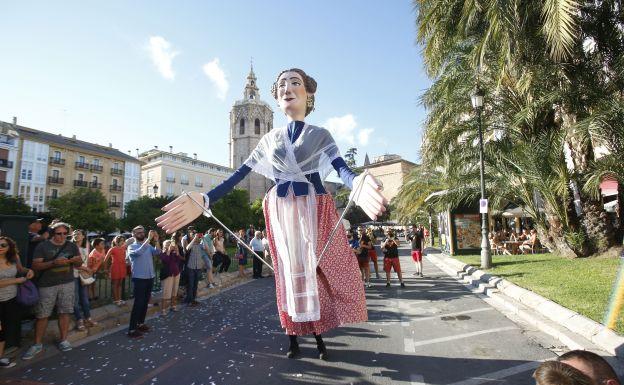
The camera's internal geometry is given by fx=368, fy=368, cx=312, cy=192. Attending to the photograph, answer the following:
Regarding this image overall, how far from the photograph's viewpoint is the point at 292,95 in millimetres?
3678

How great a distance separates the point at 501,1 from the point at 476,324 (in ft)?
23.8

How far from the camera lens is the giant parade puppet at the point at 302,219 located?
318 centimetres

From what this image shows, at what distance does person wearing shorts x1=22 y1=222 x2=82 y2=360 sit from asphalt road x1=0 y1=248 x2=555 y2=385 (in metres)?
0.45

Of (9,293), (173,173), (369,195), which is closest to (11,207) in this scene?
(9,293)

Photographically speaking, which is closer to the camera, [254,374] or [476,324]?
[254,374]

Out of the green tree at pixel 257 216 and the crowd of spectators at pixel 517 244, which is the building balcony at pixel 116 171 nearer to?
the green tree at pixel 257 216

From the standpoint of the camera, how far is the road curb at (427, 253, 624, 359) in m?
3.81

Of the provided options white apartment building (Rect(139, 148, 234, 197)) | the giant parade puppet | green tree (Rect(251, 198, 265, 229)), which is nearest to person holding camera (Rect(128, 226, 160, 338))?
the giant parade puppet

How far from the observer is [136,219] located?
34.8 metres

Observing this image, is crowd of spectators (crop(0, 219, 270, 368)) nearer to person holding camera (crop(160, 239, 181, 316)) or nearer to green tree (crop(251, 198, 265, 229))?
person holding camera (crop(160, 239, 181, 316))

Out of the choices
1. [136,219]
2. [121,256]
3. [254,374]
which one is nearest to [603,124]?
[254,374]

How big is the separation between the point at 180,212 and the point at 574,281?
296 inches

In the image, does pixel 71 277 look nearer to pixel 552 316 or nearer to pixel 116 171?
pixel 552 316

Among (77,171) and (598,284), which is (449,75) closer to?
(598,284)
